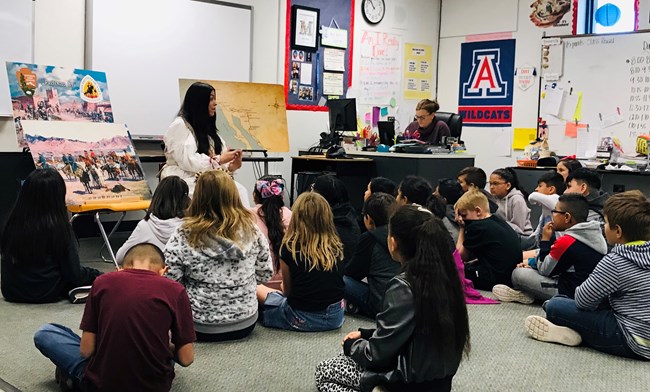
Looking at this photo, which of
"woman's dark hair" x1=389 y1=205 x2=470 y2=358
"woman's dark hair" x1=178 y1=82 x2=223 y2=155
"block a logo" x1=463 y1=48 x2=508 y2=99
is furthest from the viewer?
"block a logo" x1=463 y1=48 x2=508 y2=99

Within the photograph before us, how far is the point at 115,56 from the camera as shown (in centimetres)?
610

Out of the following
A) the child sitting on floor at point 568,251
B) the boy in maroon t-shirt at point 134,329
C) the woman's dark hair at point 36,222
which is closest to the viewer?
the boy in maroon t-shirt at point 134,329

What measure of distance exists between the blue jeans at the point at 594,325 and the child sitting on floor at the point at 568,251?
235 mm

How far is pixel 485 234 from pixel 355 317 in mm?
1078

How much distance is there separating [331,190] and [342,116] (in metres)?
3.50

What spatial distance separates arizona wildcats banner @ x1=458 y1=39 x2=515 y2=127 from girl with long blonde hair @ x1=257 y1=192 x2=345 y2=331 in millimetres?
5278

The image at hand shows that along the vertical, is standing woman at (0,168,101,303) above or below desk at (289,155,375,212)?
below

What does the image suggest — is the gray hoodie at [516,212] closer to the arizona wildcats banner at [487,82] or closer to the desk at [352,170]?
the desk at [352,170]

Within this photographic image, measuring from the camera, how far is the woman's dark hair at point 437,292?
2057 mm

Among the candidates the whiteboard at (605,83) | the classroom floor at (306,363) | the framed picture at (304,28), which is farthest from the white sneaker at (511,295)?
the framed picture at (304,28)

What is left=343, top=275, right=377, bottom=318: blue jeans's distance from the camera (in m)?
3.71

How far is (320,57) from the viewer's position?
7.75 m

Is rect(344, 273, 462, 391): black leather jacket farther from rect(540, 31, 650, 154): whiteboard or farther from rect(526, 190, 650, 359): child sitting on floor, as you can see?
rect(540, 31, 650, 154): whiteboard

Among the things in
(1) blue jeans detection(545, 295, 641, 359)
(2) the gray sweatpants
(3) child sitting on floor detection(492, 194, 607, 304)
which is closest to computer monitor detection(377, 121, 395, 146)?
(2) the gray sweatpants
